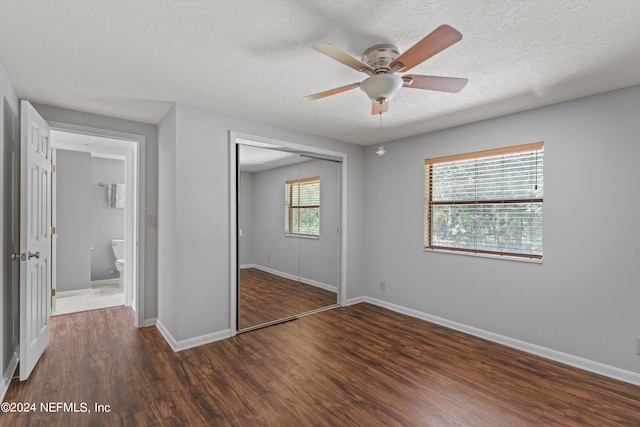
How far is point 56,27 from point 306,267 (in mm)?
3307

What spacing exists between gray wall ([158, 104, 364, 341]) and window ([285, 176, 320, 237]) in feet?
3.18

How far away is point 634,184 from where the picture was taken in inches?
98.3

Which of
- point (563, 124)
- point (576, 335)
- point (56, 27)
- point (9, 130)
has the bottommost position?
point (576, 335)

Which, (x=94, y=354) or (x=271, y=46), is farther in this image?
(x=94, y=354)

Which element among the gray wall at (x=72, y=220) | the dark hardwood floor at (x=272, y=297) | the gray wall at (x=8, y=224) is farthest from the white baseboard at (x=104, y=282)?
the dark hardwood floor at (x=272, y=297)

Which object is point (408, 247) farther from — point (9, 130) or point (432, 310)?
point (9, 130)

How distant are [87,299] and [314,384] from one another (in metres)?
4.20

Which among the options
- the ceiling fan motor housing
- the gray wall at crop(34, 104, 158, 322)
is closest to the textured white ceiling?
the ceiling fan motor housing

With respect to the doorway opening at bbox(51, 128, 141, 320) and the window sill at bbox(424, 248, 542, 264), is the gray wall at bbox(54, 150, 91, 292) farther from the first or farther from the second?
the window sill at bbox(424, 248, 542, 264)

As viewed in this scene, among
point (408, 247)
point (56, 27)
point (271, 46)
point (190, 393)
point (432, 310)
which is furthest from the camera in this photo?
point (408, 247)

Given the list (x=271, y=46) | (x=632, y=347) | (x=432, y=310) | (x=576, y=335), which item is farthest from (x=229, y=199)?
(x=632, y=347)

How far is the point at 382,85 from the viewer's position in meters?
1.88

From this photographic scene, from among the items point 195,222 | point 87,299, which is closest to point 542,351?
point 195,222

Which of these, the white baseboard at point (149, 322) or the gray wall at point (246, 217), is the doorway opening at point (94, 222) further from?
the gray wall at point (246, 217)
